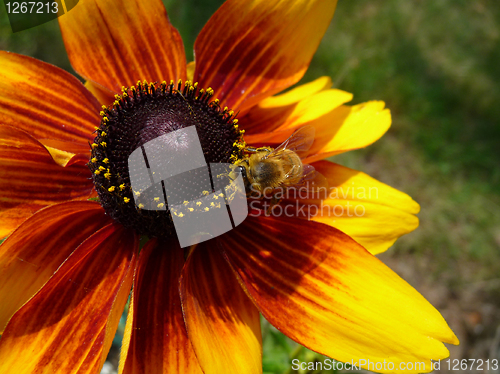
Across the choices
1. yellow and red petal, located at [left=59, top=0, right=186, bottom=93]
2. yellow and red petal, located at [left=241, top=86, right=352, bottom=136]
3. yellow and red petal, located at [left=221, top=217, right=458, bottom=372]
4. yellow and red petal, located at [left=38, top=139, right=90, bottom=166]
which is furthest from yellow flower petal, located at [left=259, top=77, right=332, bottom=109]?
yellow and red petal, located at [left=38, top=139, right=90, bottom=166]

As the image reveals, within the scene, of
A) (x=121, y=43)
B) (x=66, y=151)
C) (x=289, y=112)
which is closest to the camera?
(x=66, y=151)

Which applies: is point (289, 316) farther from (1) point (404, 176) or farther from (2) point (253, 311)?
(1) point (404, 176)

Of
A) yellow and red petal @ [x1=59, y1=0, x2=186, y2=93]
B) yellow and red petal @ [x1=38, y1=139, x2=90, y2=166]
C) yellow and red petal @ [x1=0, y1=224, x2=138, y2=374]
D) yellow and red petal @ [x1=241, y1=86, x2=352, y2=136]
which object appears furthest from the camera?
yellow and red petal @ [x1=241, y1=86, x2=352, y2=136]

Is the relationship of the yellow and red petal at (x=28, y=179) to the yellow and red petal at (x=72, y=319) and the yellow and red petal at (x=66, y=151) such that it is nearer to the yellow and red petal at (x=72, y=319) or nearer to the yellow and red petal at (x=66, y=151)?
the yellow and red petal at (x=66, y=151)

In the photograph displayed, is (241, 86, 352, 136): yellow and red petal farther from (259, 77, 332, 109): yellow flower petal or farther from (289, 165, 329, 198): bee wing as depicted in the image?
(289, 165, 329, 198): bee wing

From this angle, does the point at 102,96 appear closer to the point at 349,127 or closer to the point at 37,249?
the point at 37,249

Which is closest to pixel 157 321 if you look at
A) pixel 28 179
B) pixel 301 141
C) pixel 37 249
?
pixel 37 249
